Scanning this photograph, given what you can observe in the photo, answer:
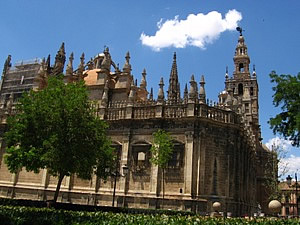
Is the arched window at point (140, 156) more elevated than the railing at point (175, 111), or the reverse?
the railing at point (175, 111)

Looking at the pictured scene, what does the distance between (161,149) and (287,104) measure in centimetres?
1072

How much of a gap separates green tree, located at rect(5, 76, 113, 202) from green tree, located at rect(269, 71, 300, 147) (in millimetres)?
13799

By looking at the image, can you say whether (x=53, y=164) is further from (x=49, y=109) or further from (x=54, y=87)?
(x=54, y=87)

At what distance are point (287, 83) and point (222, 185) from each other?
1060 cm

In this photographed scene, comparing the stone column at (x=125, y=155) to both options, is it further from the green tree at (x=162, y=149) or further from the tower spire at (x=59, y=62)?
the tower spire at (x=59, y=62)

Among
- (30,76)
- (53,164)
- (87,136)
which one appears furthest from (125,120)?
(30,76)

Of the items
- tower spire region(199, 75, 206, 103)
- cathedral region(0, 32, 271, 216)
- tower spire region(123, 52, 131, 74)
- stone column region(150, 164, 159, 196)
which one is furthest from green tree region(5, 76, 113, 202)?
tower spire region(123, 52, 131, 74)

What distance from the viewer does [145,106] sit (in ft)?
109

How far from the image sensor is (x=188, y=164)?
1159 inches

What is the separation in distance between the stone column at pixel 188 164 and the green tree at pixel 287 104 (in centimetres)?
720

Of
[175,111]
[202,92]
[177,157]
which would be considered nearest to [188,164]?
[177,157]

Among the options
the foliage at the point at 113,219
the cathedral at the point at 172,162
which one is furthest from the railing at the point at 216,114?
the foliage at the point at 113,219

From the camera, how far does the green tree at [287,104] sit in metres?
24.7

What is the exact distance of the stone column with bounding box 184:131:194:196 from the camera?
94.8 ft
